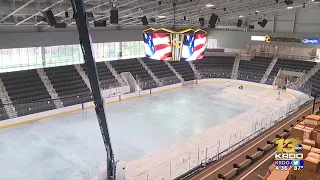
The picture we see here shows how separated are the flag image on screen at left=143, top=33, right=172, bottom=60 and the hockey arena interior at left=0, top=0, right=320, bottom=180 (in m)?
0.05

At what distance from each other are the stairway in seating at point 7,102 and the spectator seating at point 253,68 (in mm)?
21901

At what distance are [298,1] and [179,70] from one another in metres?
13.2

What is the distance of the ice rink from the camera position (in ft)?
39.5

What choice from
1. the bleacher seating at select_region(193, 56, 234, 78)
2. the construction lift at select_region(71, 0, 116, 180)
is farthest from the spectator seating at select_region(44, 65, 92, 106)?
the bleacher seating at select_region(193, 56, 234, 78)

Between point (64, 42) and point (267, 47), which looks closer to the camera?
point (64, 42)

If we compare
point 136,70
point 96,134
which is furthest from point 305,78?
point 96,134

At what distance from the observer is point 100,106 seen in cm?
799

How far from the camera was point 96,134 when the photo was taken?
1577 centimetres

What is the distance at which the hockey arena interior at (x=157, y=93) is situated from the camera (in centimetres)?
884

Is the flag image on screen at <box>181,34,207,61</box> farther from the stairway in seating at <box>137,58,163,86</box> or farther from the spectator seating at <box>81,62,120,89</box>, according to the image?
the stairway in seating at <box>137,58,163,86</box>

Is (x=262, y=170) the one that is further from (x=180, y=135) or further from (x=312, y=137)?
(x=180, y=135)

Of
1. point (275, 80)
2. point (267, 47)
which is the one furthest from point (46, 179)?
point (267, 47)

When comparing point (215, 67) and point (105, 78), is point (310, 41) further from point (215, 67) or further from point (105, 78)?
point (105, 78)

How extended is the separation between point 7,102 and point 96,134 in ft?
23.7
